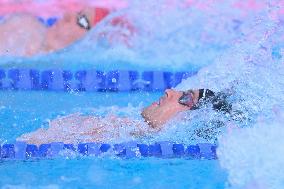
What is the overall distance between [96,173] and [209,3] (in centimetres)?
325

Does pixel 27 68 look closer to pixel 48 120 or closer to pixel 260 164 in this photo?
pixel 48 120

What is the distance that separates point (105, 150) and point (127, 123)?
0.93 ft

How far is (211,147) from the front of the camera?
9.89 feet

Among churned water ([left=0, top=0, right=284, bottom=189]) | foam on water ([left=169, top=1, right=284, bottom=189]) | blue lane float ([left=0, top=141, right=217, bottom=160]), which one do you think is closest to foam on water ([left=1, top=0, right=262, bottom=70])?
churned water ([left=0, top=0, right=284, bottom=189])

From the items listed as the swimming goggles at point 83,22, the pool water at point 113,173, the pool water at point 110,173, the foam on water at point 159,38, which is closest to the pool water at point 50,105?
the pool water at point 110,173

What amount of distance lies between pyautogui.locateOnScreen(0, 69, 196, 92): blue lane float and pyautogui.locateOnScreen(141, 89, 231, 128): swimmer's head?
1260 millimetres

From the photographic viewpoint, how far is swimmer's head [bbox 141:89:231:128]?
3.05 metres

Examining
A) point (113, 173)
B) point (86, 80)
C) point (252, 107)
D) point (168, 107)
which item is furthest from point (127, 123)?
point (86, 80)

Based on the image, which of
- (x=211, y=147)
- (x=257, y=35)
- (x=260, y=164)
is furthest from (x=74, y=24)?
(x=260, y=164)

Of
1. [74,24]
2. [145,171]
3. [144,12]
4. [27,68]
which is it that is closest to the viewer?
[145,171]

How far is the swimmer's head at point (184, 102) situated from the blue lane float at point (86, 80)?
1.26 meters

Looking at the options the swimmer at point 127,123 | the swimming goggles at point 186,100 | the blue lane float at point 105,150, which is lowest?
the blue lane float at point 105,150

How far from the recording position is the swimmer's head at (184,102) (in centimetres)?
305

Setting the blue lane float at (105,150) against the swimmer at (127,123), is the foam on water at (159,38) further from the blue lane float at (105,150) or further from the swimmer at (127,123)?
the blue lane float at (105,150)
